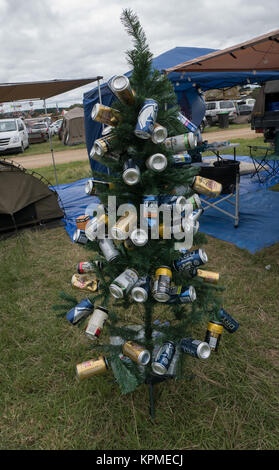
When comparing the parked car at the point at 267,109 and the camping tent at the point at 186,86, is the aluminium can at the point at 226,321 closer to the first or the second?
the camping tent at the point at 186,86

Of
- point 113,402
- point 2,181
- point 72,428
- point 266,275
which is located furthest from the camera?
point 2,181

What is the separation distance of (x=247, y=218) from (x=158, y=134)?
366 cm

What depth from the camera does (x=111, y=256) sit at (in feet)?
5.21

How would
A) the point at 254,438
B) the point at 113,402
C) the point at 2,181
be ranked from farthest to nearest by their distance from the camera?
the point at 2,181, the point at 113,402, the point at 254,438

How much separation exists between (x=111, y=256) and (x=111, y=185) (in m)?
0.36

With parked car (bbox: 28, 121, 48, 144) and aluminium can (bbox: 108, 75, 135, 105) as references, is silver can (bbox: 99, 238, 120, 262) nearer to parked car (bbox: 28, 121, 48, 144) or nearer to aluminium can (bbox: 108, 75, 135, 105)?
aluminium can (bbox: 108, 75, 135, 105)

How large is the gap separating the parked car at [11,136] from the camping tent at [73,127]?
2.12 m

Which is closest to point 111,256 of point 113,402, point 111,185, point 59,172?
point 111,185

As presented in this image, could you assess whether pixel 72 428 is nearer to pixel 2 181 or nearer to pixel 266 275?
pixel 266 275

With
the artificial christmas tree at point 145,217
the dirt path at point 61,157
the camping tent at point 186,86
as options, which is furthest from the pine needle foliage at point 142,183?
the dirt path at point 61,157

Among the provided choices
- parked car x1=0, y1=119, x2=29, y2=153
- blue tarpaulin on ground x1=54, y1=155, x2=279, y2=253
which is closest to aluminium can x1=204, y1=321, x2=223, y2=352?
blue tarpaulin on ground x1=54, y1=155, x2=279, y2=253

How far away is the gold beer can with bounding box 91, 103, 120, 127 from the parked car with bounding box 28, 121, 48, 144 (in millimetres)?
17555

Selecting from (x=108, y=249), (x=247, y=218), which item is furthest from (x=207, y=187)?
(x=247, y=218)

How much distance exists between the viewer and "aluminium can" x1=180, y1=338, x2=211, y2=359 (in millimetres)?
1598
